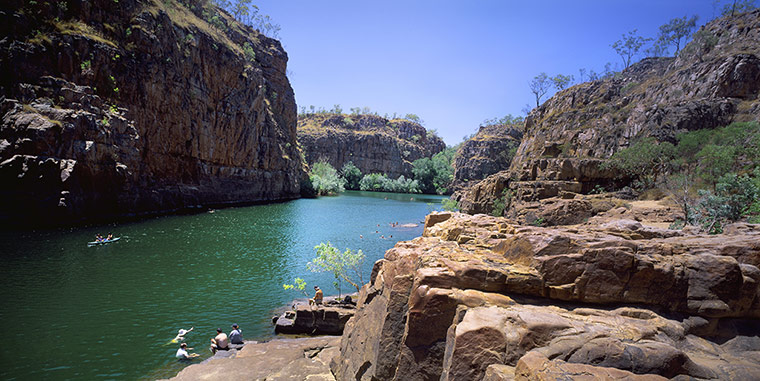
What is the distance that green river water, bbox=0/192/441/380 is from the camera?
1259 centimetres

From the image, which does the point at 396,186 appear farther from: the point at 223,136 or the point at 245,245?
the point at 245,245

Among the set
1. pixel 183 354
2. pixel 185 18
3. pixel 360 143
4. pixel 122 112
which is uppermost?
pixel 185 18

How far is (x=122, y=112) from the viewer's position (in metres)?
39.2

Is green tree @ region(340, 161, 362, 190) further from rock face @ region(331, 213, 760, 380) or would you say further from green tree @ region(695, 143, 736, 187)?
rock face @ region(331, 213, 760, 380)

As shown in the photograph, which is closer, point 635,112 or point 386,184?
point 635,112

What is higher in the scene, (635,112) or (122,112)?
(635,112)

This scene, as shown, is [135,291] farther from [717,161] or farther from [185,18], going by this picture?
[185,18]

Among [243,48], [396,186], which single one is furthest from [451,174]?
[243,48]

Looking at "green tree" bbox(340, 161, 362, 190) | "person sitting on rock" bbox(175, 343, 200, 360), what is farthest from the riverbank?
"green tree" bbox(340, 161, 362, 190)

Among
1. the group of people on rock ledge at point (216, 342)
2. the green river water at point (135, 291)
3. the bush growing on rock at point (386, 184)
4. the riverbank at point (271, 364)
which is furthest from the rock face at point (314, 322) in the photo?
the bush growing on rock at point (386, 184)

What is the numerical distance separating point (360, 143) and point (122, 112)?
10444cm

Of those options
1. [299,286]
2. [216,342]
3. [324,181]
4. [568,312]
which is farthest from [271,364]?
[324,181]

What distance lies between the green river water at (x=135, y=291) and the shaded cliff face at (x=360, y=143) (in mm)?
100321

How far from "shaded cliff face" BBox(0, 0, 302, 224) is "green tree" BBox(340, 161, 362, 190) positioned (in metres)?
60.6
